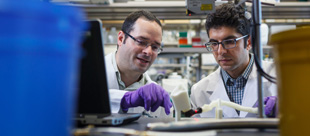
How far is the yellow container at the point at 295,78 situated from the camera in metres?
0.35

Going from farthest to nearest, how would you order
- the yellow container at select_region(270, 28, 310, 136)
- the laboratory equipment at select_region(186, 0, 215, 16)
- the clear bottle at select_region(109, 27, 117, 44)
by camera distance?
1. the clear bottle at select_region(109, 27, 117, 44)
2. the laboratory equipment at select_region(186, 0, 215, 16)
3. the yellow container at select_region(270, 28, 310, 136)

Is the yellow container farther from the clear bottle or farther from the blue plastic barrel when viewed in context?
the clear bottle

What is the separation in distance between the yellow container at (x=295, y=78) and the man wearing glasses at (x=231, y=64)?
48.4 inches

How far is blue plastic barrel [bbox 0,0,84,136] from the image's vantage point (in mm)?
235

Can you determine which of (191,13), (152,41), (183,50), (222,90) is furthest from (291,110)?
(183,50)

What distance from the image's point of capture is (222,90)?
1815 mm

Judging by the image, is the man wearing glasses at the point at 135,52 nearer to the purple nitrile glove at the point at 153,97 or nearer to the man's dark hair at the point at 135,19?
the man's dark hair at the point at 135,19

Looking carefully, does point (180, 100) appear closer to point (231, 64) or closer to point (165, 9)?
point (231, 64)

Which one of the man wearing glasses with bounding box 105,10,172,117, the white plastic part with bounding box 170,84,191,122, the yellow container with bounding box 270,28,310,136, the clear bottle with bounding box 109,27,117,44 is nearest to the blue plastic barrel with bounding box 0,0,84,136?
the yellow container with bounding box 270,28,310,136

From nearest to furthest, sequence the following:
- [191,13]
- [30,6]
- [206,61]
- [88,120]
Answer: [30,6] → [88,120] → [191,13] → [206,61]

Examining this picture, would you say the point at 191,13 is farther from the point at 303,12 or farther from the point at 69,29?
the point at 303,12

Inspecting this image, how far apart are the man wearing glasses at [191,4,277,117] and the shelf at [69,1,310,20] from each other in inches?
43.2

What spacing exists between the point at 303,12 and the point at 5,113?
10.8ft

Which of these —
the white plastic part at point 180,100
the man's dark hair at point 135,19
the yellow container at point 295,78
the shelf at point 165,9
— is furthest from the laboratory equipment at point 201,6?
the shelf at point 165,9
